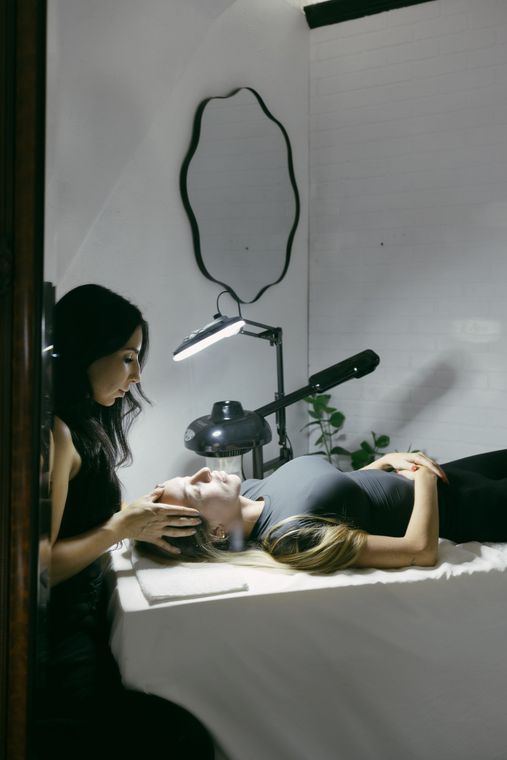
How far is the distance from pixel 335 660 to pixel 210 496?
0.55m

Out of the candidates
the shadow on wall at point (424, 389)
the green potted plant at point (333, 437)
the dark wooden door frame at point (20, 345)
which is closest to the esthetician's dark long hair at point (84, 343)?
the dark wooden door frame at point (20, 345)

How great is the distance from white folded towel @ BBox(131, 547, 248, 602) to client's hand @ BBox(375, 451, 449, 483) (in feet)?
2.33

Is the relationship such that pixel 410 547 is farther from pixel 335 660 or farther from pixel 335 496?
pixel 335 660

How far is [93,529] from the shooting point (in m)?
1.77

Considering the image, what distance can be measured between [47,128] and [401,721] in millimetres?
1565

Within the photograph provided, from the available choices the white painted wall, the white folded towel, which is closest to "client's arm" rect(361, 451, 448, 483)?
the white folded towel

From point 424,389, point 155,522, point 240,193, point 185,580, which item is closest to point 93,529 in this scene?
point 155,522

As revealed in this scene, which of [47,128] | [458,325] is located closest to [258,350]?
[458,325]

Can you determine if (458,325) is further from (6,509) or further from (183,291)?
(6,509)

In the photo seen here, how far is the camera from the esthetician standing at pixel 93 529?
1.50 meters

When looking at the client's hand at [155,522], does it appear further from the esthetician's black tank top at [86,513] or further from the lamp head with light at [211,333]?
the lamp head with light at [211,333]

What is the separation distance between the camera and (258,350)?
11.3ft

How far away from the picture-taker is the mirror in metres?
2.99

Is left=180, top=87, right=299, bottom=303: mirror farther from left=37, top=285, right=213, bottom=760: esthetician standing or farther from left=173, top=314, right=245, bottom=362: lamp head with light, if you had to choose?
left=37, top=285, right=213, bottom=760: esthetician standing
